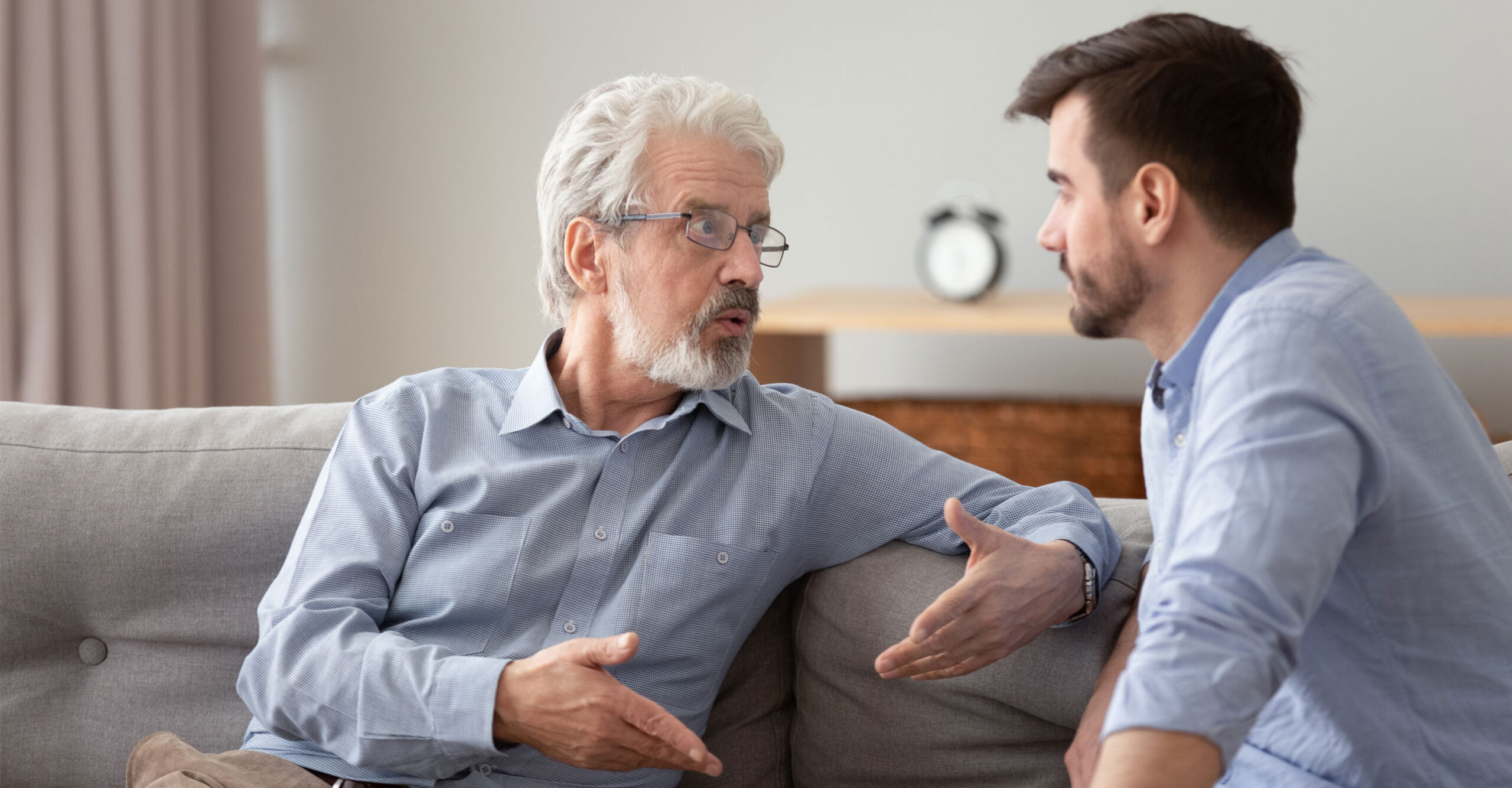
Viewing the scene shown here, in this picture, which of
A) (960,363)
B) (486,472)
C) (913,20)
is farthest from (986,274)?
(486,472)

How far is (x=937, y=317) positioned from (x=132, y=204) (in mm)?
1995

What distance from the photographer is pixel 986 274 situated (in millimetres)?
2963

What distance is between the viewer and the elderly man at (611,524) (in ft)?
3.94

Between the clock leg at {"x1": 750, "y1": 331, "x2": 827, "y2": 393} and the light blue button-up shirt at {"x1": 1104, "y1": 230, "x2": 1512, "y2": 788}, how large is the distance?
74.4 inches

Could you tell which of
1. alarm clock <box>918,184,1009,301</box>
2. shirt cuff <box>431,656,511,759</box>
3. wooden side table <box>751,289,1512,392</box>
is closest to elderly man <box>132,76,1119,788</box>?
shirt cuff <box>431,656,511,759</box>

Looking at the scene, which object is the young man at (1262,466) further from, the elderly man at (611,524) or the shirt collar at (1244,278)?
the elderly man at (611,524)

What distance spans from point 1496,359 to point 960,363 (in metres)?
1.32

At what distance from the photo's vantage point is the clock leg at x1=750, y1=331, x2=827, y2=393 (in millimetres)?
2955

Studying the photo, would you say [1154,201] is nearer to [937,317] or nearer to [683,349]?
[683,349]

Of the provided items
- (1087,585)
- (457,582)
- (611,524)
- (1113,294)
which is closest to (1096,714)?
(1087,585)

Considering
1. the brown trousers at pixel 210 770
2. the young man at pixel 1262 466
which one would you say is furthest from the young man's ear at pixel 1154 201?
the brown trousers at pixel 210 770

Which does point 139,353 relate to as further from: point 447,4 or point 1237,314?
point 1237,314

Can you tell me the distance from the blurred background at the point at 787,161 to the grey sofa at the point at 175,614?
61.6 inches

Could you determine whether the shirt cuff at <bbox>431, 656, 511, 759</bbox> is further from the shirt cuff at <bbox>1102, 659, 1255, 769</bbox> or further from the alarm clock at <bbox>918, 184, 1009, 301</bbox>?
the alarm clock at <bbox>918, 184, 1009, 301</bbox>
